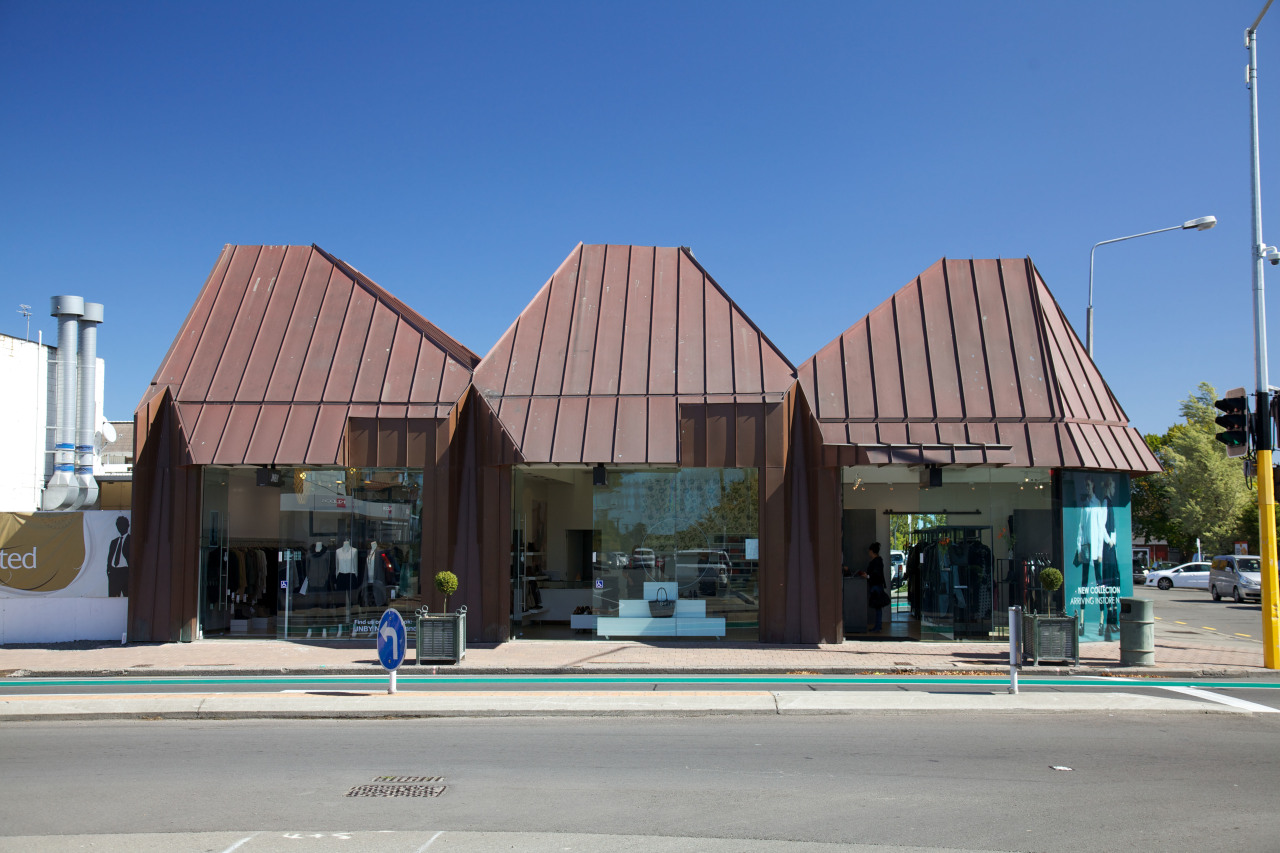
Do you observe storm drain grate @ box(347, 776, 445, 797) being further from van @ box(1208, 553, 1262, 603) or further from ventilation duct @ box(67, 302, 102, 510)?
van @ box(1208, 553, 1262, 603)

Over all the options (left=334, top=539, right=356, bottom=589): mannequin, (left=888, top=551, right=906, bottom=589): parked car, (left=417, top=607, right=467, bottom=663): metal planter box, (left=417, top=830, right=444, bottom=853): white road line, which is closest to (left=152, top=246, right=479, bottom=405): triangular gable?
(left=334, top=539, right=356, bottom=589): mannequin

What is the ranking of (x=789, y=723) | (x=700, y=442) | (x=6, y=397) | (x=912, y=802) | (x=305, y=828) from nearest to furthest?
(x=305, y=828)
(x=912, y=802)
(x=789, y=723)
(x=700, y=442)
(x=6, y=397)

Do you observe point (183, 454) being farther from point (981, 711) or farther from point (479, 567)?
point (981, 711)

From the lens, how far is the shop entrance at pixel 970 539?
18.6 m

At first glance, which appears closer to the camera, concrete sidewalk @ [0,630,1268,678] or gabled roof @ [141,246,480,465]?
concrete sidewalk @ [0,630,1268,678]

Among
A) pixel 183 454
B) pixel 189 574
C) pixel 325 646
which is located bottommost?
pixel 325 646

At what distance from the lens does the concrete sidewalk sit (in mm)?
15172

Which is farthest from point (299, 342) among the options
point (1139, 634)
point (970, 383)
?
point (1139, 634)

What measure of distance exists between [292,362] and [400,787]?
42.6ft

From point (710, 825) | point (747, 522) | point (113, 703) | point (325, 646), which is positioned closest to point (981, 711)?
point (710, 825)

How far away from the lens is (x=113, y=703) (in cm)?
1226

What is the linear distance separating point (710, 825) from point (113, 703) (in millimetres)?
8879

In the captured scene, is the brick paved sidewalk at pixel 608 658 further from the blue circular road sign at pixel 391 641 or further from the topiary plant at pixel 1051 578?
the blue circular road sign at pixel 391 641

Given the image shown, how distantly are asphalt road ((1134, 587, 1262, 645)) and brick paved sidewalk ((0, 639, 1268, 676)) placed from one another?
1447mm
